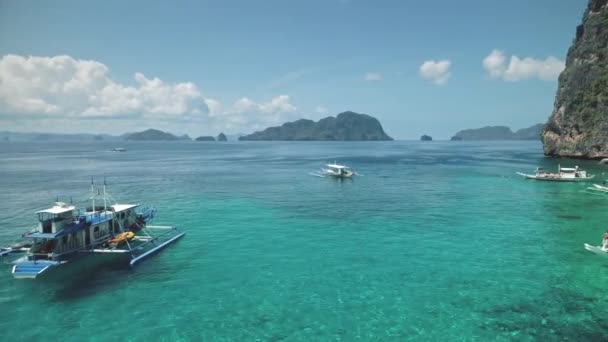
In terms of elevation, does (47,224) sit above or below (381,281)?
above

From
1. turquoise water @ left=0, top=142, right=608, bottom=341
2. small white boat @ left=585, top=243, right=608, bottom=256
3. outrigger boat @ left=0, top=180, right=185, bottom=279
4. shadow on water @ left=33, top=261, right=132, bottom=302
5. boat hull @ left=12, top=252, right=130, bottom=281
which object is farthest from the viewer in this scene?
small white boat @ left=585, top=243, right=608, bottom=256

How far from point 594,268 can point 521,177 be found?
73.5 metres

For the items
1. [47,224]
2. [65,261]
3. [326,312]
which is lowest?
[326,312]

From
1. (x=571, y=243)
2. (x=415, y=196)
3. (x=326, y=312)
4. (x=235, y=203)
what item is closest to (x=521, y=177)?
(x=415, y=196)

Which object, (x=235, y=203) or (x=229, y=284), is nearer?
(x=229, y=284)

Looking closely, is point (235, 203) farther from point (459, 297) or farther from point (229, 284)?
point (459, 297)

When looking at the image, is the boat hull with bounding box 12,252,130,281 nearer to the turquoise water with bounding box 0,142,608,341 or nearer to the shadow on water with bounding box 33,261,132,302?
the shadow on water with bounding box 33,261,132,302

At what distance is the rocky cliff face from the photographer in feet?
432

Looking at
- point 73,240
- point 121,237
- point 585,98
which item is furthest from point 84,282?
point 585,98

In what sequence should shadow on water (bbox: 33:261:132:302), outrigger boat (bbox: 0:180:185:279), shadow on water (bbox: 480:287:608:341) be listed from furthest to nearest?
outrigger boat (bbox: 0:180:185:279)
shadow on water (bbox: 33:261:132:302)
shadow on water (bbox: 480:287:608:341)

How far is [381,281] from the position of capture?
31.4 metres

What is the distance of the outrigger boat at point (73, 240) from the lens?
3228 cm

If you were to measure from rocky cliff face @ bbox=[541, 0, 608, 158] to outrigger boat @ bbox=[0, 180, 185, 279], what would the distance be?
154611 millimetres

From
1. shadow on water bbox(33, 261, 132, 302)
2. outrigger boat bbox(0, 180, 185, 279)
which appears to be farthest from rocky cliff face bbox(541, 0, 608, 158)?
shadow on water bbox(33, 261, 132, 302)
